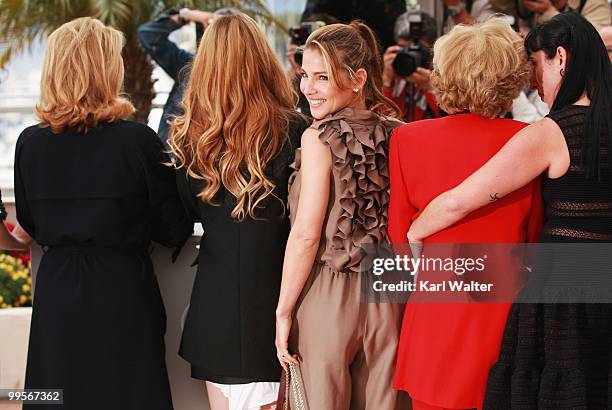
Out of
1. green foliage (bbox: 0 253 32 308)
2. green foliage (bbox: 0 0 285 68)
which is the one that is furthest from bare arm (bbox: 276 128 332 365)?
green foliage (bbox: 0 0 285 68)

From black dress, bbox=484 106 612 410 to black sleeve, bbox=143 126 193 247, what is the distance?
3.79ft

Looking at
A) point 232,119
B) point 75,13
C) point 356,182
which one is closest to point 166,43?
point 232,119

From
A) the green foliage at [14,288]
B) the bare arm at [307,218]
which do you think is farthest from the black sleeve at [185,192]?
the green foliage at [14,288]

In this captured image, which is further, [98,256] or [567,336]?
[98,256]

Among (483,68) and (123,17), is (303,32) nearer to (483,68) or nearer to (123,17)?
(483,68)

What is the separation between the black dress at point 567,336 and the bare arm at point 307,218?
Result: 0.60 metres

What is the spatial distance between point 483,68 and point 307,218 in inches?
25.3

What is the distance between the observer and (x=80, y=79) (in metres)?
2.61

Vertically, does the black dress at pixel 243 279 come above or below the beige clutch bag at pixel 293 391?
above

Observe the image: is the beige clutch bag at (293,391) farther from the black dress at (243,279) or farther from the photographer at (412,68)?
the photographer at (412,68)

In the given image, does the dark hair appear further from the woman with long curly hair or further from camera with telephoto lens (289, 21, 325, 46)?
camera with telephoto lens (289, 21, 325, 46)

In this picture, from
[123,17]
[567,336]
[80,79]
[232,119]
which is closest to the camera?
[567,336]

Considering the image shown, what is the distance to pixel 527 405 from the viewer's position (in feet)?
6.99

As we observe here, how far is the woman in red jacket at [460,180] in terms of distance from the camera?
7.35 feet
